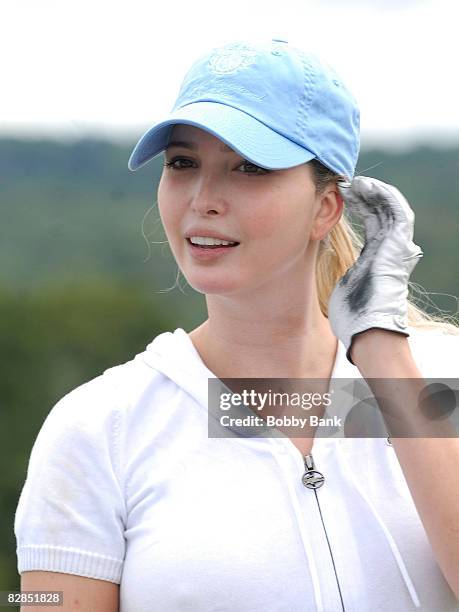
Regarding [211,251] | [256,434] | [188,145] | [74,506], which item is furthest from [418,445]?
[188,145]

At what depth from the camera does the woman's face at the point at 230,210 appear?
2775mm

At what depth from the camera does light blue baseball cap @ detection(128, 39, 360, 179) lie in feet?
9.12

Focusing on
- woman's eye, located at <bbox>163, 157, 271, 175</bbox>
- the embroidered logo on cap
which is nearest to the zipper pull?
woman's eye, located at <bbox>163, 157, 271, 175</bbox>

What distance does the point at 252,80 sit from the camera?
9.38 ft

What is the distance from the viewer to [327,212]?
3006mm

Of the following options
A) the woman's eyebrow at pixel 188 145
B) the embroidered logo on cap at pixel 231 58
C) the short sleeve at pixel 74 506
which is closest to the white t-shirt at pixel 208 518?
the short sleeve at pixel 74 506

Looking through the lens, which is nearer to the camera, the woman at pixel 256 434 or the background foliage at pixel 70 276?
the woman at pixel 256 434

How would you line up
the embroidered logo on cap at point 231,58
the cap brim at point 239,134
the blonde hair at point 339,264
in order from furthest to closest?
1. the blonde hair at point 339,264
2. the embroidered logo on cap at point 231,58
3. the cap brim at point 239,134

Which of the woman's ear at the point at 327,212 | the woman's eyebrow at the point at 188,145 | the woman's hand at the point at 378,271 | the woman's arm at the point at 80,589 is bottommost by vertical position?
the woman's arm at the point at 80,589

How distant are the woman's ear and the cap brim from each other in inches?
5.2

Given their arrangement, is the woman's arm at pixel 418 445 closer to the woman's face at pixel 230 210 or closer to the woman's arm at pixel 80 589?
the woman's face at pixel 230 210

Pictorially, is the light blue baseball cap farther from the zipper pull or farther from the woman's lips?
the zipper pull

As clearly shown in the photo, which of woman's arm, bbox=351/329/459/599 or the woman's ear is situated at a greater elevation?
the woman's ear

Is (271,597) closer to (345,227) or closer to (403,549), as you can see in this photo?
(403,549)
